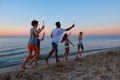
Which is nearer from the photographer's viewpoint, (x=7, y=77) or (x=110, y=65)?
(x=7, y=77)

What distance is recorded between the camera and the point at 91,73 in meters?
9.78

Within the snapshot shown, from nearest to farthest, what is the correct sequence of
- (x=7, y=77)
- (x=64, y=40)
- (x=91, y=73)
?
(x=7, y=77)
(x=91, y=73)
(x=64, y=40)

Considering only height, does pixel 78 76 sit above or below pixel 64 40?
below

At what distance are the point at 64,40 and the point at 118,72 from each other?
582 cm

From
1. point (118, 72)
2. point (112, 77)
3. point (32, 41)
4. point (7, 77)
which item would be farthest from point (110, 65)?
point (7, 77)

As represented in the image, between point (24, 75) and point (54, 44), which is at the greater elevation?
point (54, 44)

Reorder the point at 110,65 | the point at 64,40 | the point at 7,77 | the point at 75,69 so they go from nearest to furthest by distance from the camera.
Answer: the point at 7,77
the point at 75,69
the point at 110,65
the point at 64,40

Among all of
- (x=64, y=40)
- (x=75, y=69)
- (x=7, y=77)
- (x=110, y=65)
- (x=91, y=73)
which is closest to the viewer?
(x=7, y=77)

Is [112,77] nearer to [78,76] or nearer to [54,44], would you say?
[78,76]

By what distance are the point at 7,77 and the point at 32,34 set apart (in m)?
2.56

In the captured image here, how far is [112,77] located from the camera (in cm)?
927

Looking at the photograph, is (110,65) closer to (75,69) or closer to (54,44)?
(75,69)

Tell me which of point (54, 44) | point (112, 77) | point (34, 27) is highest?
point (34, 27)

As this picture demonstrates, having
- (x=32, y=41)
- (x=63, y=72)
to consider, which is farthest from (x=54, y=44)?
(x=63, y=72)
